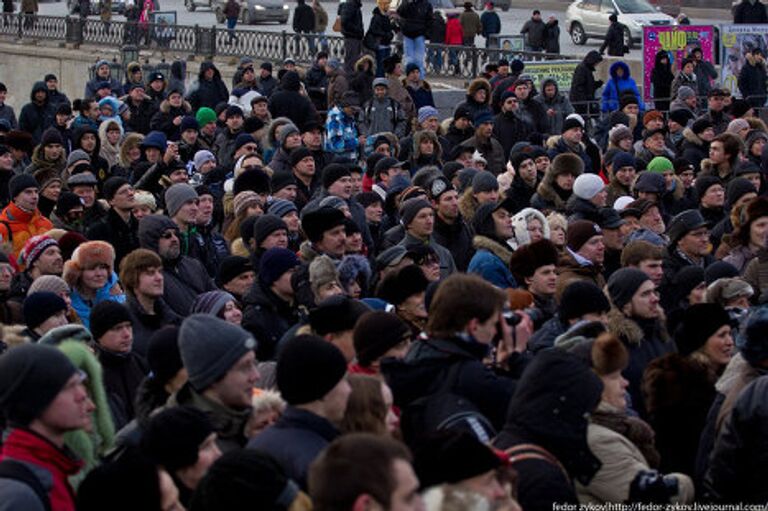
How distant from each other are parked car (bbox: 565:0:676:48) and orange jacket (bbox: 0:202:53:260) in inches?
1080

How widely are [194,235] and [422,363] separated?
5978 mm

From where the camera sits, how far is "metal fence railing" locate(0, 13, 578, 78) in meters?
30.2

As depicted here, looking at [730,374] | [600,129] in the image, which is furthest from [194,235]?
[600,129]

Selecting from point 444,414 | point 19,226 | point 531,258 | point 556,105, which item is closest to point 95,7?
point 556,105

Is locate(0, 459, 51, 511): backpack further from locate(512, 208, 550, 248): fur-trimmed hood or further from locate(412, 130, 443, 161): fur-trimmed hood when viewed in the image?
locate(412, 130, 443, 161): fur-trimmed hood

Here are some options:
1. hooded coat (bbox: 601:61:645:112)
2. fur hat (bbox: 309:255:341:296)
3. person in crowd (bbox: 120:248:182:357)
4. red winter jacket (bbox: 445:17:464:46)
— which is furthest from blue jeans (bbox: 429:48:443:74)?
fur hat (bbox: 309:255:341:296)

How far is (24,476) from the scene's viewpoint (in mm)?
5906

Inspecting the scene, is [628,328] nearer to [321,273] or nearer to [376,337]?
→ [321,273]

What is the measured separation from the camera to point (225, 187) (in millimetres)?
14852

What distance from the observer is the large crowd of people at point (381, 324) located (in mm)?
6055

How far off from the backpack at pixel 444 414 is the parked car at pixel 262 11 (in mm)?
42133

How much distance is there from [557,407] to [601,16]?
3552 cm

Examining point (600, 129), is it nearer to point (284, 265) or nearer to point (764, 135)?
point (764, 135)

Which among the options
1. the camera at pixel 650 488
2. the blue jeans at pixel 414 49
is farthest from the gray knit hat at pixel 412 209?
the blue jeans at pixel 414 49
